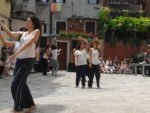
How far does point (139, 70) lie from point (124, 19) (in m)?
8.85

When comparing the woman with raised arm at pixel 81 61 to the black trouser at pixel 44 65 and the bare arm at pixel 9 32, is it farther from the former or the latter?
the black trouser at pixel 44 65

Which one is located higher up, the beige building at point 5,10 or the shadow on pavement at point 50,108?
the beige building at point 5,10

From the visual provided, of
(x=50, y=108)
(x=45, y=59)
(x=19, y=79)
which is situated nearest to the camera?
(x=19, y=79)

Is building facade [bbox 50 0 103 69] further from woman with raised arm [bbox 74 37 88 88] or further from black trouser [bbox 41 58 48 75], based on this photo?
woman with raised arm [bbox 74 37 88 88]

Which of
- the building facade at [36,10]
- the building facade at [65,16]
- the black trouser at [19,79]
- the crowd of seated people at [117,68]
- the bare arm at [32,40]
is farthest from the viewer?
the building facade at [65,16]

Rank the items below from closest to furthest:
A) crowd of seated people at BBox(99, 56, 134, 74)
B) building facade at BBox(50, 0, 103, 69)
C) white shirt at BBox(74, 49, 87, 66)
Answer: white shirt at BBox(74, 49, 87, 66)
crowd of seated people at BBox(99, 56, 134, 74)
building facade at BBox(50, 0, 103, 69)

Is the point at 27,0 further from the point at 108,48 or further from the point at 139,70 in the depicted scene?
the point at 139,70

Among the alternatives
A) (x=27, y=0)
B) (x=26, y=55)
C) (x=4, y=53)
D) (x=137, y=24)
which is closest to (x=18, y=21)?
(x=4, y=53)

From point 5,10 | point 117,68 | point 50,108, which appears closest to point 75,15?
point 117,68

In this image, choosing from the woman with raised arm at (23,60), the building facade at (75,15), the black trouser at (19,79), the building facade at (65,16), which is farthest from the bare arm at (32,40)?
the building facade at (75,15)

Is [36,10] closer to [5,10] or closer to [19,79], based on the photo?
[5,10]

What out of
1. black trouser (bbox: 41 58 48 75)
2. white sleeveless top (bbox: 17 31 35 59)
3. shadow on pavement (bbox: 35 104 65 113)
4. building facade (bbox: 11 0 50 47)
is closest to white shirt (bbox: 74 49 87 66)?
shadow on pavement (bbox: 35 104 65 113)

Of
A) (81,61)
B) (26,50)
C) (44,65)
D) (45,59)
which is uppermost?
(26,50)

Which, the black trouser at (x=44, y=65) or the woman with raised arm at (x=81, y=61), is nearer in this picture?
the woman with raised arm at (x=81, y=61)
